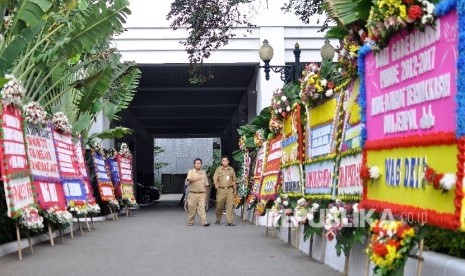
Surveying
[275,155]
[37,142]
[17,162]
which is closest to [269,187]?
[275,155]

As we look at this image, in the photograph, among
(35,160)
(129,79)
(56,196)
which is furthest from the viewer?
(129,79)

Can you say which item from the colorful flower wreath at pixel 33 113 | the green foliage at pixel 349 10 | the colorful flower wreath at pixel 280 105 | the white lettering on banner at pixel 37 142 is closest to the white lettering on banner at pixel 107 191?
the white lettering on banner at pixel 37 142

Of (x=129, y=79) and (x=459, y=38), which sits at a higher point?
(x=129, y=79)

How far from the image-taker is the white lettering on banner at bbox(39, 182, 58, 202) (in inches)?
501

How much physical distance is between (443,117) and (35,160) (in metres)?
9.03

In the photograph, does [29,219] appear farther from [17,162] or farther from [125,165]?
[125,165]

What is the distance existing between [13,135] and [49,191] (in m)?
2.30

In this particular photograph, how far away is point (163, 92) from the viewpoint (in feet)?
115

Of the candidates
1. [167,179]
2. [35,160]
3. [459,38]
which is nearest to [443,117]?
[459,38]

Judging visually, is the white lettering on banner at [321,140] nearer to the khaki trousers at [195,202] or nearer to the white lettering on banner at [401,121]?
the white lettering on banner at [401,121]

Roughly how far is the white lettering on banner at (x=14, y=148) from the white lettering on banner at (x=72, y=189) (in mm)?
3082

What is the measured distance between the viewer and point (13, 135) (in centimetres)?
1111

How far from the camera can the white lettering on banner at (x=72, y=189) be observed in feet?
48.4

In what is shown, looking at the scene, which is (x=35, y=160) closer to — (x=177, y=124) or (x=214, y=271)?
(x=214, y=271)
